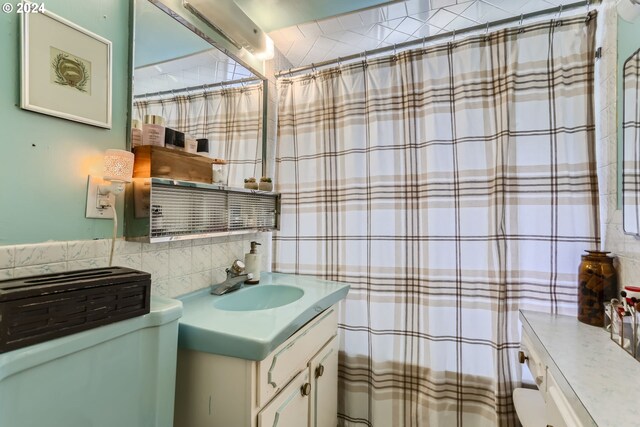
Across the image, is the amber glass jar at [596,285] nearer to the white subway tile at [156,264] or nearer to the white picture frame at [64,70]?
the white subway tile at [156,264]

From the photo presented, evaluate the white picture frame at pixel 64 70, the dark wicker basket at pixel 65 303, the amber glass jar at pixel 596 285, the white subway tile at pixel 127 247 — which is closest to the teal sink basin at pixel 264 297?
the white subway tile at pixel 127 247

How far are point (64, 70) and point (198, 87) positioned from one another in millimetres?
547

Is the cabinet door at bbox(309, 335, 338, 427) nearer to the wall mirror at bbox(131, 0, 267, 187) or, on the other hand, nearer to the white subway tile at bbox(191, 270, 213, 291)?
the white subway tile at bbox(191, 270, 213, 291)

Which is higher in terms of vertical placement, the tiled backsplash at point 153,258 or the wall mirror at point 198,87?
the wall mirror at point 198,87

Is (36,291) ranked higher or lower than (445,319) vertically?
higher

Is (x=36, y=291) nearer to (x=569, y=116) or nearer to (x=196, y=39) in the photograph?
(x=196, y=39)

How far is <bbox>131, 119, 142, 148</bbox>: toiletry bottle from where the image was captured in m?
0.91

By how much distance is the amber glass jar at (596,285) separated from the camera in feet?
3.41

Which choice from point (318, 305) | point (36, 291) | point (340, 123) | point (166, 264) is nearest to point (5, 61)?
point (36, 291)

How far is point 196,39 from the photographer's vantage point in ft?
3.90

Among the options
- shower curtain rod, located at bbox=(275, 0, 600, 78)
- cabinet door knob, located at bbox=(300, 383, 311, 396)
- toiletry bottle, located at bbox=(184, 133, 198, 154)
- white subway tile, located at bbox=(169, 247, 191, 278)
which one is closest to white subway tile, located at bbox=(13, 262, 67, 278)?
white subway tile, located at bbox=(169, 247, 191, 278)

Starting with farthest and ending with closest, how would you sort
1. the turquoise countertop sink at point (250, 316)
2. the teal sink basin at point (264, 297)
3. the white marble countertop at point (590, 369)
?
the teal sink basin at point (264, 297)
the turquoise countertop sink at point (250, 316)
the white marble countertop at point (590, 369)

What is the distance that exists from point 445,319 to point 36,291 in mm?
1486

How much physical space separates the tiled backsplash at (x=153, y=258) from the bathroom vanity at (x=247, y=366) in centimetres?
10
